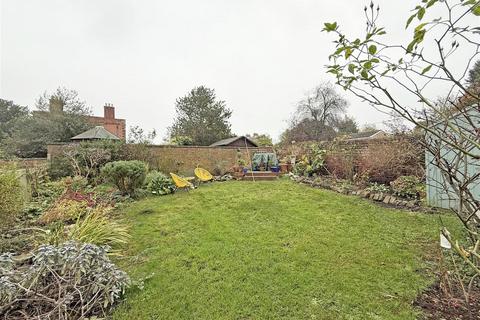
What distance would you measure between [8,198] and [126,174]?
2.87m

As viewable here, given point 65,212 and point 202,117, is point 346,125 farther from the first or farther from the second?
point 65,212

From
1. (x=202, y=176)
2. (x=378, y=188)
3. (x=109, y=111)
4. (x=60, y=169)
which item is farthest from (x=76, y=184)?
(x=109, y=111)

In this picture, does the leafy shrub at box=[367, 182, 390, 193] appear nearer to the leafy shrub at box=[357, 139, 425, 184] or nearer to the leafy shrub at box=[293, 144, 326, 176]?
the leafy shrub at box=[357, 139, 425, 184]

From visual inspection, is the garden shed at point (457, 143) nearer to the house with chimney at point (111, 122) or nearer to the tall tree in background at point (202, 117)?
the house with chimney at point (111, 122)

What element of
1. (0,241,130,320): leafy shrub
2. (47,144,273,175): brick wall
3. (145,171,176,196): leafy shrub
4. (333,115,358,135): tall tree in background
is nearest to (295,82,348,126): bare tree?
(333,115,358,135): tall tree in background

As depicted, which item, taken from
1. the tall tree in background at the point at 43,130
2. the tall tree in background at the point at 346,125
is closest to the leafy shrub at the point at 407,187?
the tall tree in background at the point at 43,130

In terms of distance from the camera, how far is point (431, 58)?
1.18m

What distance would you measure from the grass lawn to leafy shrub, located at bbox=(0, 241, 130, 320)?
0.28m

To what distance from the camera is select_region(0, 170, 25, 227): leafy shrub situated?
388 centimetres

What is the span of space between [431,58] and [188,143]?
17183mm

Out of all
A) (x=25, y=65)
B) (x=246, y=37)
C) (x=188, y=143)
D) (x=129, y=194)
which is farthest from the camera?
(x=188, y=143)

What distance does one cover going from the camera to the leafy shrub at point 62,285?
2193 mm

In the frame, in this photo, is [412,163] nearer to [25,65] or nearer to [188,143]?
[25,65]

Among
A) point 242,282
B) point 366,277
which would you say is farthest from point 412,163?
point 242,282
